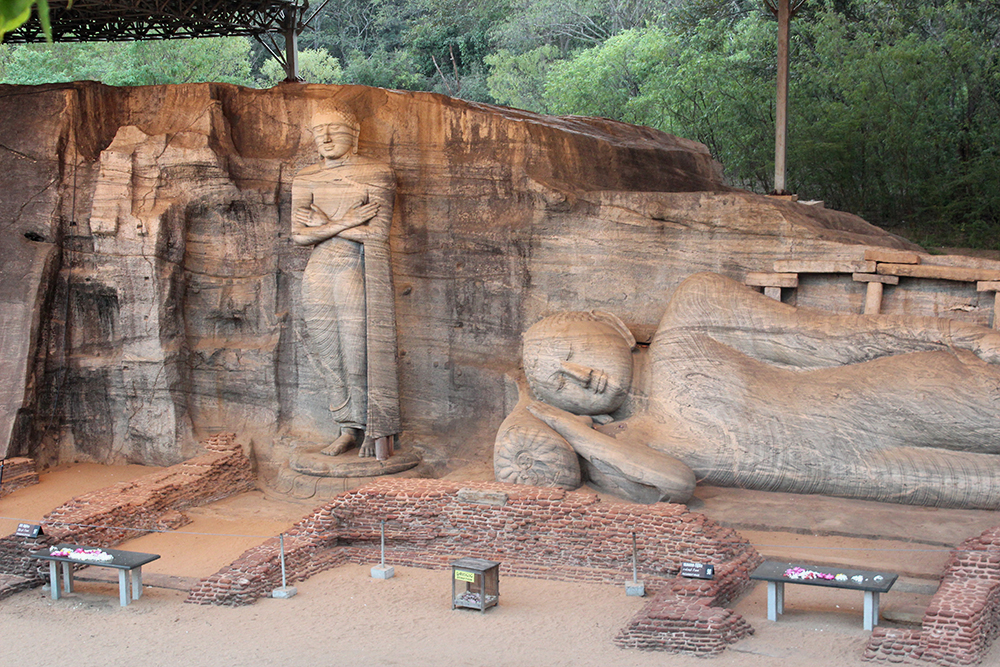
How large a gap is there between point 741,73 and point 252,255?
13687 mm

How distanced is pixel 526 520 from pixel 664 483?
48.9 inches

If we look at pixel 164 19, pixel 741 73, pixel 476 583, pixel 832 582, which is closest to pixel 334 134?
pixel 476 583

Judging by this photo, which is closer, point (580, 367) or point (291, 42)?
point (580, 367)

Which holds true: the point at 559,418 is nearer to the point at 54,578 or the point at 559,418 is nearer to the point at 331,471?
the point at 331,471

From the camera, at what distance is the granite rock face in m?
11.5

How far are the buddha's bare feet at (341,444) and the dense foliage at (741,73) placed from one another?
11.3 metres

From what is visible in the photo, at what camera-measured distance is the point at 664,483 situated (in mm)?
9195

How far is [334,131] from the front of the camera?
11320mm

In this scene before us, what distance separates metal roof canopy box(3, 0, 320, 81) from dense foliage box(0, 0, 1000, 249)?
8607 mm

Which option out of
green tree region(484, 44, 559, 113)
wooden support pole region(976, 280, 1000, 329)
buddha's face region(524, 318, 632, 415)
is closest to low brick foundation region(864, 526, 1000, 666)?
wooden support pole region(976, 280, 1000, 329)

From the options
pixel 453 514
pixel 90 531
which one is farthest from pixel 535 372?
pixel 90 531

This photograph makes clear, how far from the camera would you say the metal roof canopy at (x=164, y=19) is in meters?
16.0

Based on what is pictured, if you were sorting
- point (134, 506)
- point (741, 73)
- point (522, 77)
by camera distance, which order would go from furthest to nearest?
point (522, 77) → point (741, 73) → point (134, 506)

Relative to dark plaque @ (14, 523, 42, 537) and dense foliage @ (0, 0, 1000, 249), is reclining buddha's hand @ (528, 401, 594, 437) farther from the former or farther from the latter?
dense foliage @ (0, 0, 1000, 249)
